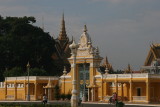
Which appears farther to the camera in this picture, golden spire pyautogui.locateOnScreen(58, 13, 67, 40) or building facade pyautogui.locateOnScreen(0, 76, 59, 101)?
golden spire pyautogui.locateOnScreen(58, 13, 67, 40)

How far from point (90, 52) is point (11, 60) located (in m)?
24.7

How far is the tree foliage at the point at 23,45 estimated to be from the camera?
7800 cm

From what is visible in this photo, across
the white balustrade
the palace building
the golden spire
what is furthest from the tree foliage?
the white balustrade

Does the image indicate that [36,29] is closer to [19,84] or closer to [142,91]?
Answer: [19,84]

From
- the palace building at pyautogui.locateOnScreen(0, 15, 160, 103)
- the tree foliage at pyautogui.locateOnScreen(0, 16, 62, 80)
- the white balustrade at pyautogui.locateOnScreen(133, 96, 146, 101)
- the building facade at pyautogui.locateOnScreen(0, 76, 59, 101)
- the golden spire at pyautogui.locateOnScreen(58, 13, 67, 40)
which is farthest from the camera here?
the golden spire at pyautogui.locateOnScreen(58, 13, 67, 40)

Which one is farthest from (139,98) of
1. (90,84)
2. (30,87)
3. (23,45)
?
(23,45)

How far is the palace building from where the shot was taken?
175 ft

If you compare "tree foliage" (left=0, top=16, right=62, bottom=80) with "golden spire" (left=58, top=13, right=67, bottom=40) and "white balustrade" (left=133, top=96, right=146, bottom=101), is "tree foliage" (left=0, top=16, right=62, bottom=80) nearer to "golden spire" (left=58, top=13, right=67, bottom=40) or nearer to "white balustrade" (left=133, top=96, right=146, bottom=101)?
"golden spire" (left=58, top=13, right=67, bottom=40)

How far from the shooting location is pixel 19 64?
261 feet

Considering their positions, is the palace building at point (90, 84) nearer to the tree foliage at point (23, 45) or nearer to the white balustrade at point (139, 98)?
the white balustrade at point (139, 98)

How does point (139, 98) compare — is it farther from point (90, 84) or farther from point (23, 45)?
point (23, 45)

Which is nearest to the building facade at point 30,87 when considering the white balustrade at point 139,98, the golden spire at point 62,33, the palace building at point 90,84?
Answer: the palace building at point 90,84

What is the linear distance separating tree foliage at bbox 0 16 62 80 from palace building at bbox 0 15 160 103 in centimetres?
1204

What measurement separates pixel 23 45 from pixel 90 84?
83.1 feet
